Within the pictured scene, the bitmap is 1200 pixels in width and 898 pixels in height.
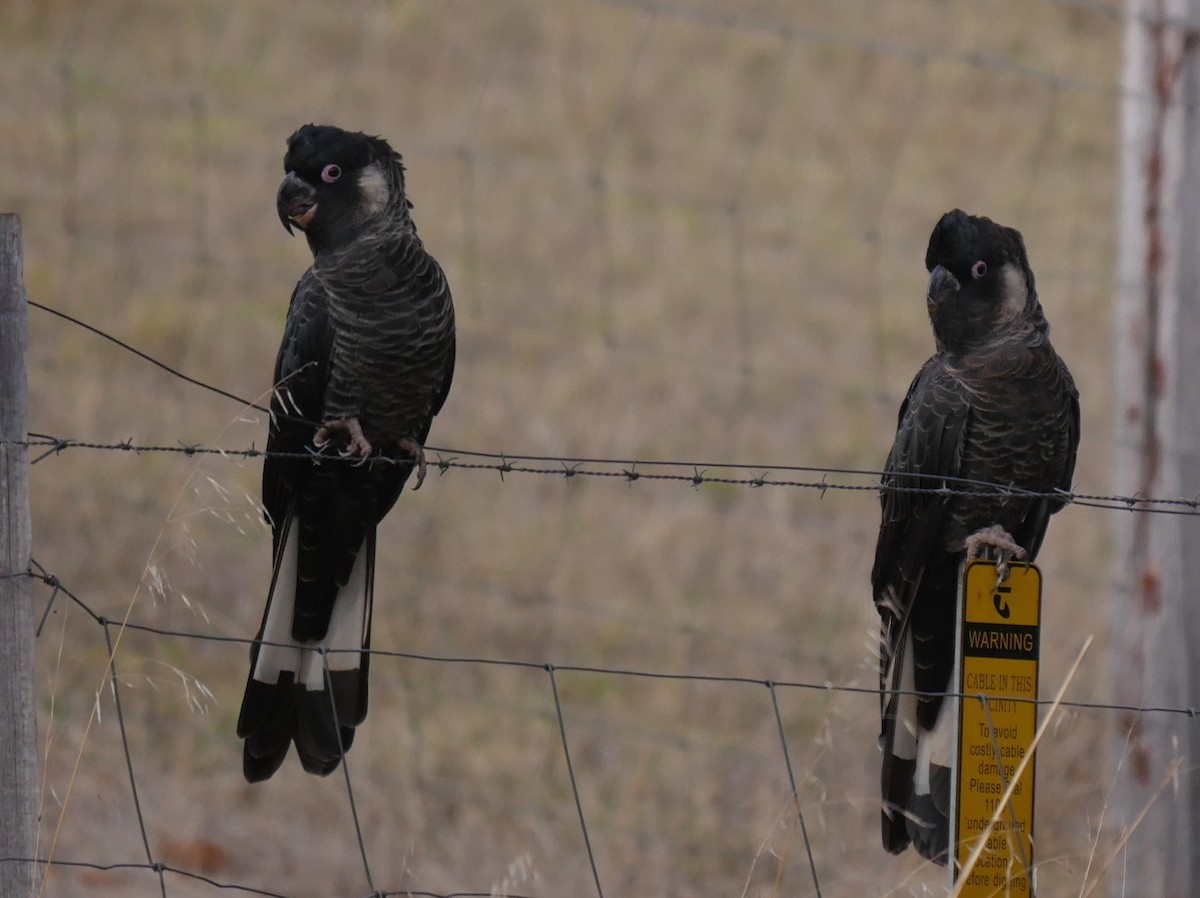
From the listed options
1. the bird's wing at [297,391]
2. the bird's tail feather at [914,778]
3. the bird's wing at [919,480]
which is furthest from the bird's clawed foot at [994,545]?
the bird's wing at [297,391]

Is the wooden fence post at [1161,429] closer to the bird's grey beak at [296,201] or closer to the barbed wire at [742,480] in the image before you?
the barbed wire at [742,480]

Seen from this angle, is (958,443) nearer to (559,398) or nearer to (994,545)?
(994,545)

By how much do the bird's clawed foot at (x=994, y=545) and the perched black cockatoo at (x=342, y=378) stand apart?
4.13ft

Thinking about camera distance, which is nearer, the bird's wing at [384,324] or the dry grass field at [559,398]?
the bird's wing at [384,324]

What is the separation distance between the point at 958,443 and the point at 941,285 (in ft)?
1.14

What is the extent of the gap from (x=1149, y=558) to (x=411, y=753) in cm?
256

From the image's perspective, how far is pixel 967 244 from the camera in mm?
3301

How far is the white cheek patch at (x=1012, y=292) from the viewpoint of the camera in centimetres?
334

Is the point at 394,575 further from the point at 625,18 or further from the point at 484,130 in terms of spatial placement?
the point at 625,18

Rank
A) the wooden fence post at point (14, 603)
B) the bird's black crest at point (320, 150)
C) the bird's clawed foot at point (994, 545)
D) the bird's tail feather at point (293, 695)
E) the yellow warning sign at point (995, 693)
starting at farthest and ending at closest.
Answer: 1. the bird's black crest at point (320, 150)
2. the bird's tail feather at point (293, 695)
3. the bird's clawed foot at point (994, 545)
4. the yellow warning sign at point (995, 693)
5. the wooden fence post at point (14, 603)

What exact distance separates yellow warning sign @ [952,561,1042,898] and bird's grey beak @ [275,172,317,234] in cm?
171

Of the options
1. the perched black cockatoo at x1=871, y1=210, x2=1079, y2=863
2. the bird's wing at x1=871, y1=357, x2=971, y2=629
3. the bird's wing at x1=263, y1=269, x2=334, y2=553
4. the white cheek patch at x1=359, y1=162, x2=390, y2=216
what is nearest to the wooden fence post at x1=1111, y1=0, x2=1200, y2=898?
the perched black cockatoo at x1=871, y1=210, x2=1079, y2=863

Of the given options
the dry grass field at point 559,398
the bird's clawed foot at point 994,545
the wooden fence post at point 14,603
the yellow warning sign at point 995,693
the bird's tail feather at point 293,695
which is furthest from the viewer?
the dry grass field at point 559,398

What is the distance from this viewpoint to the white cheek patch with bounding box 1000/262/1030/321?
10.9 ft
